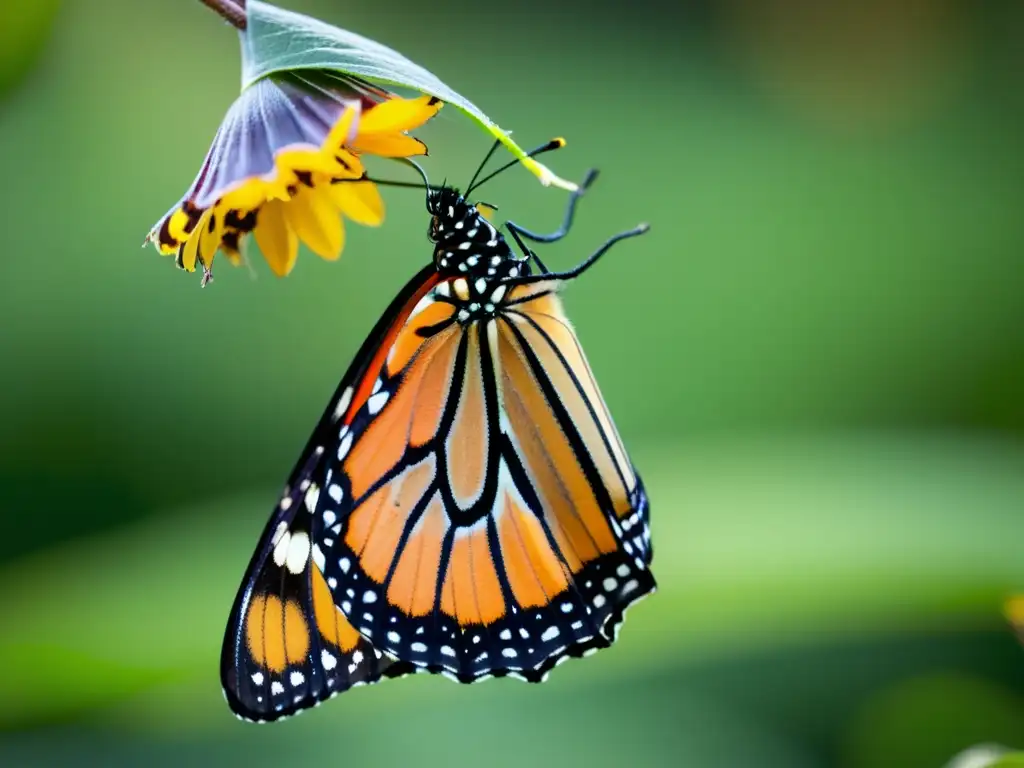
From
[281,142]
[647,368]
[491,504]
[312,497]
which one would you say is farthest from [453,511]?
[647,368]

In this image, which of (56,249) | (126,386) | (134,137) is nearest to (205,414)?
(126,386)

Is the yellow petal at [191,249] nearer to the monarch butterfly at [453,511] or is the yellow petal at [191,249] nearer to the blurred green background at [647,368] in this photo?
the monarch butterfly at [453,511]

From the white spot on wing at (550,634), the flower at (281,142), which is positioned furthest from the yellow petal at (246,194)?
the white spot on wing at (550,634)

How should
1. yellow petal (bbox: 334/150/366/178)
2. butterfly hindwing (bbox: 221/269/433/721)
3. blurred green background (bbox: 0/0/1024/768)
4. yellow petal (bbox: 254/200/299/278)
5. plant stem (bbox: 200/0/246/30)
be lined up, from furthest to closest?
blurred green background (bbox: 0/0/1024/768) < butterfly hindwing (bbox: 221/269/433/721) < yellow petal (bbox: 254/200/299/278) < yellow petal (bbox: 334/150/366/178) < plant stem (bbox: 200/0/246/30)

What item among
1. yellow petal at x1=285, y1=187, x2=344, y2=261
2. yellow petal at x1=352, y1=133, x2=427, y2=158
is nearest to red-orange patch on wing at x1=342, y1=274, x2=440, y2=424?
yellow petal at x1=285, y1=187, x2=344, y2=261

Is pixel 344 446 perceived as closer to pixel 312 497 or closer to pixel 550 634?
pixel 312 497

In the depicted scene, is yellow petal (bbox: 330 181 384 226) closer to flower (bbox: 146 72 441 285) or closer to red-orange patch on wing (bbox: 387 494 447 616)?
flower (bbox: 146 72 441 285)

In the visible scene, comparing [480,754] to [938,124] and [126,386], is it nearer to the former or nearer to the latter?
[126,386]
